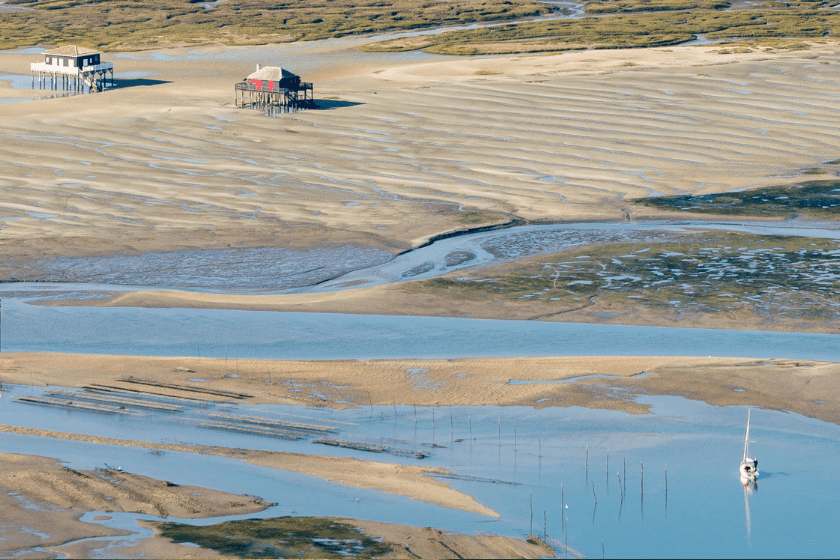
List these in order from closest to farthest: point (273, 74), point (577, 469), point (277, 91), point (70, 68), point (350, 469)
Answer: point (350, 469) < point (577, 469) < point (277, 91) < point (273, 74) < point (70, 68)

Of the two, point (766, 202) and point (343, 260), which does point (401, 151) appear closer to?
point (343, 260)

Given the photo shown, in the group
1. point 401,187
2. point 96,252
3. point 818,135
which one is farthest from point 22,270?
point 818,135

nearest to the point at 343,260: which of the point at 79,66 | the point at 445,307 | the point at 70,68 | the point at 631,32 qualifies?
the point at 445,307

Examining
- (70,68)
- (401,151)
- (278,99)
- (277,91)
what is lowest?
(401,151)

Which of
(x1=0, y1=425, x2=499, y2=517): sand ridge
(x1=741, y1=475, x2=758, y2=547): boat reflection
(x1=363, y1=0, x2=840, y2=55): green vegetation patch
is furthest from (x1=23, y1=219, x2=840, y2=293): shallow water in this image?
(x1=363, y1=0, x2=840, y2=55): green vegetation patch

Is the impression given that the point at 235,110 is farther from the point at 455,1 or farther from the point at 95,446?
the point at 455,1

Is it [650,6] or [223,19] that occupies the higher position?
[650,6]

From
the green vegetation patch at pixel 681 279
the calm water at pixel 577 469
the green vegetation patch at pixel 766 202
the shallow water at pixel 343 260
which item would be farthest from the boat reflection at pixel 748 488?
the green vegetation patch at pixel 766 202
